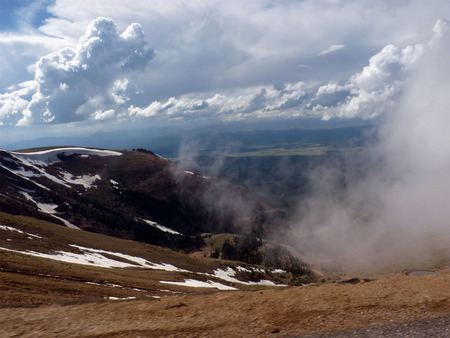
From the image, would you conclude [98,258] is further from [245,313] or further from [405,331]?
[405,331]

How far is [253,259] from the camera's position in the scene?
160m

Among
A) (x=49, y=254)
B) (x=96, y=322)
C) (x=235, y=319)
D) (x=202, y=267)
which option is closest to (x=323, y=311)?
(x=235, y=319)

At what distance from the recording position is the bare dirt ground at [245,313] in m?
12.6

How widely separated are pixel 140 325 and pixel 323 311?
26.9 ft

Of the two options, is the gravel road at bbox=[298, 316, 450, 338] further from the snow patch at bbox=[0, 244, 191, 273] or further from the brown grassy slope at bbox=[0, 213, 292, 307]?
the snow patch at bbox=[0, 244, 191, 273]

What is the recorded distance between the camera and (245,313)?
1412 centimetres

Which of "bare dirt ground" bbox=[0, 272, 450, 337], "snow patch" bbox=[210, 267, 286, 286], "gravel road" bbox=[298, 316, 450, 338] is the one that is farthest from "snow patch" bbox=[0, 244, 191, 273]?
"gravel road" bbox=[298, 316, 450, 338]

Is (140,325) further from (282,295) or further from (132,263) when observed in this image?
(132,263)

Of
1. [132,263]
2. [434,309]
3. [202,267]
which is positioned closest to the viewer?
[434,309]

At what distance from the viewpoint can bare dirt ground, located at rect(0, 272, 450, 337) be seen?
12.6m

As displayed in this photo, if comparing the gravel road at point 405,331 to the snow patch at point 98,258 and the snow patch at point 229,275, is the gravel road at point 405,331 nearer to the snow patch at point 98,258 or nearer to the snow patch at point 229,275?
the snow patch at point 98,258

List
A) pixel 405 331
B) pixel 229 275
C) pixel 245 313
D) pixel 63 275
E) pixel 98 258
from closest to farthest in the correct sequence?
pixel 405 331
pixel 245 313
pixel 63 275
pixel 98 258
pixel 229 275

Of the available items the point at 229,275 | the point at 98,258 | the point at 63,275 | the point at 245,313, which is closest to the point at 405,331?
the point at 245,313

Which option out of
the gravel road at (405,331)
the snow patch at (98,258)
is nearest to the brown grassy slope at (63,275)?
the snow patch at (98,258)
